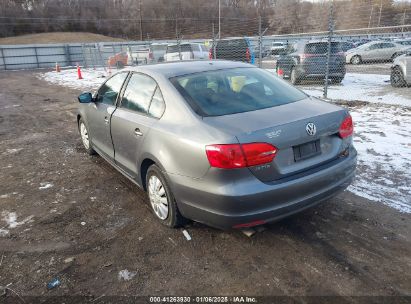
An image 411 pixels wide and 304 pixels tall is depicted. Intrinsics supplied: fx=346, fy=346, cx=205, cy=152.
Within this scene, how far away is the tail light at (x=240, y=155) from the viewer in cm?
266

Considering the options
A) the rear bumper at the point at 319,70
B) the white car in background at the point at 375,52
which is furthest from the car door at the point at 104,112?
the white car in background at the point at 375,52

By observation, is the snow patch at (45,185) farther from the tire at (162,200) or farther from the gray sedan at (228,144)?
the tire at (162,200)

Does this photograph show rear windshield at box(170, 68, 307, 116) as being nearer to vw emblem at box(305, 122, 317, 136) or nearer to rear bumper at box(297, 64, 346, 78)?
vw emblem at box(305, 122, 317, 136)

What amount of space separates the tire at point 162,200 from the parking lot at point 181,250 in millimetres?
119

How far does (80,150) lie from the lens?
20.9 ft

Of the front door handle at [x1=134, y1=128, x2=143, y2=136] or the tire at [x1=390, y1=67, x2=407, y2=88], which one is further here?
the tire at [x1=390, y1=67, x2=407, y2=88]

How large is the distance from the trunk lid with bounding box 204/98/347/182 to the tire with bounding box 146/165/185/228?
2.63 ft

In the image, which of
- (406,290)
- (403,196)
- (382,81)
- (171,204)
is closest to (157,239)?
(171,204)

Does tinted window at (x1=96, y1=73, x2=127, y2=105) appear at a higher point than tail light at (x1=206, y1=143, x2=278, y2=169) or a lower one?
higher

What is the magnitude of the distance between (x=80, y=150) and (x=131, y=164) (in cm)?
286

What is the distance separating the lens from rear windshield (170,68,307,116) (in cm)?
320

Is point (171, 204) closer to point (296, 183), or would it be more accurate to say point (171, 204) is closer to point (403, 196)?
point (296, 183)

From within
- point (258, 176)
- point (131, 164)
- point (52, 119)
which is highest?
point (258, 176)

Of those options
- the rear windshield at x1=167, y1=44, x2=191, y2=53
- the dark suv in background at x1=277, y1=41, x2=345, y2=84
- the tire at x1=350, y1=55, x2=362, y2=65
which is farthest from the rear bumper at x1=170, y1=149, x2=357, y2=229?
the tire at x1=350, y1=55, x2=362, y2=65
